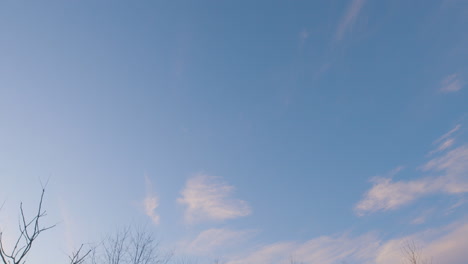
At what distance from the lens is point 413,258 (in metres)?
19.3

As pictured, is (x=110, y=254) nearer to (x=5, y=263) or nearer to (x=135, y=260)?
(x=135, y=260)

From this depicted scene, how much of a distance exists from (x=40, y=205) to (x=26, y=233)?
503 millimetres

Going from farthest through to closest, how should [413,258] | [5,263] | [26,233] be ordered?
[413,258]
[26,233]
[5,263]

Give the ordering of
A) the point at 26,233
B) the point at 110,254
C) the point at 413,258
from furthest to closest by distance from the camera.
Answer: the point at 110,254 → the point at 413,258 → the point at 26,233

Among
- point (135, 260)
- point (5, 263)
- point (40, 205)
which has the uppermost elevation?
point (135, 260)

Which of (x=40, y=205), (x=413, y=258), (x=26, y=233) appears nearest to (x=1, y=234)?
(x=26, y=233)

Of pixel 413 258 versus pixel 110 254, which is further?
pixel 110 254

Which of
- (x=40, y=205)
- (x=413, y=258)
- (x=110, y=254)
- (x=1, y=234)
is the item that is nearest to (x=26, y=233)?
(x=1, y=234)

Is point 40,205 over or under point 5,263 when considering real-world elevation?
over

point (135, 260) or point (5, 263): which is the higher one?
point (135, 260)

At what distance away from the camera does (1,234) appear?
132 inches

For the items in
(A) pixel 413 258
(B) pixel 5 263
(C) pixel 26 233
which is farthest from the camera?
(A) pixel 413 258

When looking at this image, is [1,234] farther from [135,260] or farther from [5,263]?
[135,260]

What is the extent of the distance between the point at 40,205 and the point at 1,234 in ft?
1.85
